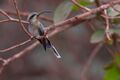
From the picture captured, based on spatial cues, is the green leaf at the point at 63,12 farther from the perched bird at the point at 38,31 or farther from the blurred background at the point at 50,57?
the blurred background at the point at 50,57

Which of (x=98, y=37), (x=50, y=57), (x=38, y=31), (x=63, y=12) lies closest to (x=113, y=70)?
(x=98, y=37)

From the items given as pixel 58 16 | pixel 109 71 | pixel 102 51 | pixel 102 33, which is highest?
pixel 58 16

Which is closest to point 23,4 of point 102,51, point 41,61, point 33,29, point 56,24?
point 41,61

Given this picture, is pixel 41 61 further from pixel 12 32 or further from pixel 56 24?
pixel 56 24

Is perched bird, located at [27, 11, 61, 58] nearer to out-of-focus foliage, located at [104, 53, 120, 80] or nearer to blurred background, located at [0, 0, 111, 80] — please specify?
out-of-focus foliage, located at [104, 53, 120, 80]

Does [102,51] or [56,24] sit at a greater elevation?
[56,24]

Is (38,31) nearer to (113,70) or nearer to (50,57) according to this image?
(113,70)

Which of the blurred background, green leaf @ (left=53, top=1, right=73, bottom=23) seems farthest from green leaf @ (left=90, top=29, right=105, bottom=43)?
the blurred background

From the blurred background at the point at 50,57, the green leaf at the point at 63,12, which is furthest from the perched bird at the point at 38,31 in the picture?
the blurred background at the point at 50,57
